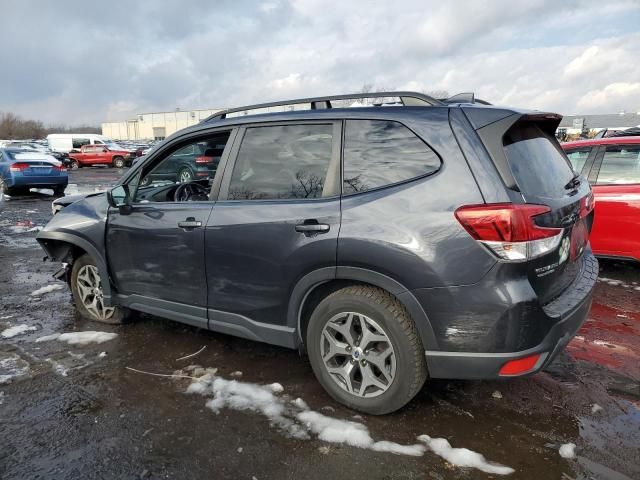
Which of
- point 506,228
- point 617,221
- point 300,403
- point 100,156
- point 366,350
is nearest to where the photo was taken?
point 506,228

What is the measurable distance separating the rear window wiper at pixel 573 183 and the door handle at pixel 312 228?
1543 mm

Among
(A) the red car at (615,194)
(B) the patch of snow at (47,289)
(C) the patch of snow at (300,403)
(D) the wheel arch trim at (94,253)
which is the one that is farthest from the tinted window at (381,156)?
(B) the patch of snow at (47,289)

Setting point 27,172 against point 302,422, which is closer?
point 302,422

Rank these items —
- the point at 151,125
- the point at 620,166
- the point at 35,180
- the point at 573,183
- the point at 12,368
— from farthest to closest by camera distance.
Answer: the point at 151,125 → the point at 35,180 → the point at 620,166 → the point at 12,368 → the point at 573,183

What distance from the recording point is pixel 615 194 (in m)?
5.39

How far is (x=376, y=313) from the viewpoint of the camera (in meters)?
2.70

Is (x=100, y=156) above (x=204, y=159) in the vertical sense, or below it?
above

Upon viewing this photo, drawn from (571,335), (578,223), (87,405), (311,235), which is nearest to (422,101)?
(311,235)

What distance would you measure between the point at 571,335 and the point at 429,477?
1.16 m

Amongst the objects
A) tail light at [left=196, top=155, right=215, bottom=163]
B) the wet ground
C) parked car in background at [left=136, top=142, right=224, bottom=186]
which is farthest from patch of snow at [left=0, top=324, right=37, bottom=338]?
tail light at [left=196, top=155, right=215, bottom=163]

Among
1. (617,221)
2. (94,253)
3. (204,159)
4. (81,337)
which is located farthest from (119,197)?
(617,221)

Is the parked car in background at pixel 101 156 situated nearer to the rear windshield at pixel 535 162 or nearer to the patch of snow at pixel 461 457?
the rear windshield at pixel 535 162

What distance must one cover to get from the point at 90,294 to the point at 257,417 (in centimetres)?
246

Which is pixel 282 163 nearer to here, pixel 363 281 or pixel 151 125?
pixel 363 281
